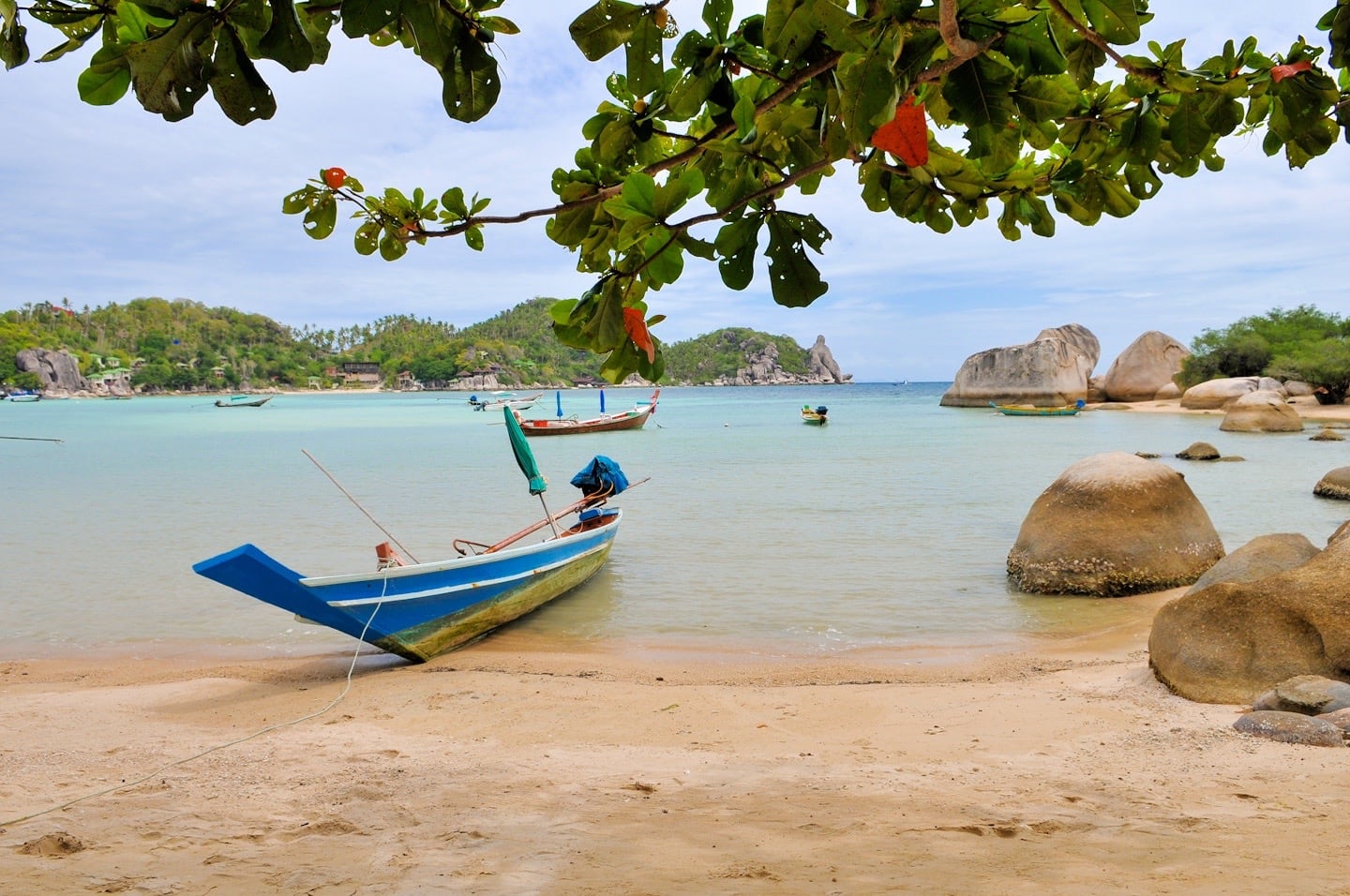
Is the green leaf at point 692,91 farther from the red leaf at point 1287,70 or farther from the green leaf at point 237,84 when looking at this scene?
the red leaf at point 1287,70

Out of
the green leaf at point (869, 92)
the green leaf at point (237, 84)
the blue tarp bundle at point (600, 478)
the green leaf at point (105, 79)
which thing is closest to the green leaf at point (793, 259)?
the green leaf at point (869, 92)

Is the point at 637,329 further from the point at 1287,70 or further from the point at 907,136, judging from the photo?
the point at 1287,70

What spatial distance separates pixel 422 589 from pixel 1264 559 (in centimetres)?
625

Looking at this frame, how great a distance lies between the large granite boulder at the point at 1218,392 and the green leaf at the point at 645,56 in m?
41.2

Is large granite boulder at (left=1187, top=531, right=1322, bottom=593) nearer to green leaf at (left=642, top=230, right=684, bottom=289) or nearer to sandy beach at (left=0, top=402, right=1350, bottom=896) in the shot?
sandy beach at (left=0, top=402, right=1350, bottom=896)

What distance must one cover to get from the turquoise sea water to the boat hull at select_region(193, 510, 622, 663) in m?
0.57

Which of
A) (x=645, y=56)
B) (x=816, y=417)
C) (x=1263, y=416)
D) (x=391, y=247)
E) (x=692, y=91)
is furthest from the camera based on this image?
(x=816, y=417)

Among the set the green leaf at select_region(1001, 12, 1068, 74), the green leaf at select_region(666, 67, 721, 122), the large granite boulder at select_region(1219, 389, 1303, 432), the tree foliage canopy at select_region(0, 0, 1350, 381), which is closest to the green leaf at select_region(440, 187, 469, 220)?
the tree foliage canopy at select_region(0, 0, 1350, 381)

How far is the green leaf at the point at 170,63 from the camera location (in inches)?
50.6

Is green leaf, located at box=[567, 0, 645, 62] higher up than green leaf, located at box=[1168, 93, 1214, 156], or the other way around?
green leaf, located at box=[567, 0, 645, 62]

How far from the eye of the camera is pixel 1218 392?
121ft

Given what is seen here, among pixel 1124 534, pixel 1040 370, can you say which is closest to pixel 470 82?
pixel 1124 534

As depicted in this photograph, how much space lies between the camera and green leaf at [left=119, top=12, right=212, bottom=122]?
4.22 ft

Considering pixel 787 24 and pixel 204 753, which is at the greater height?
pixel 787 24
